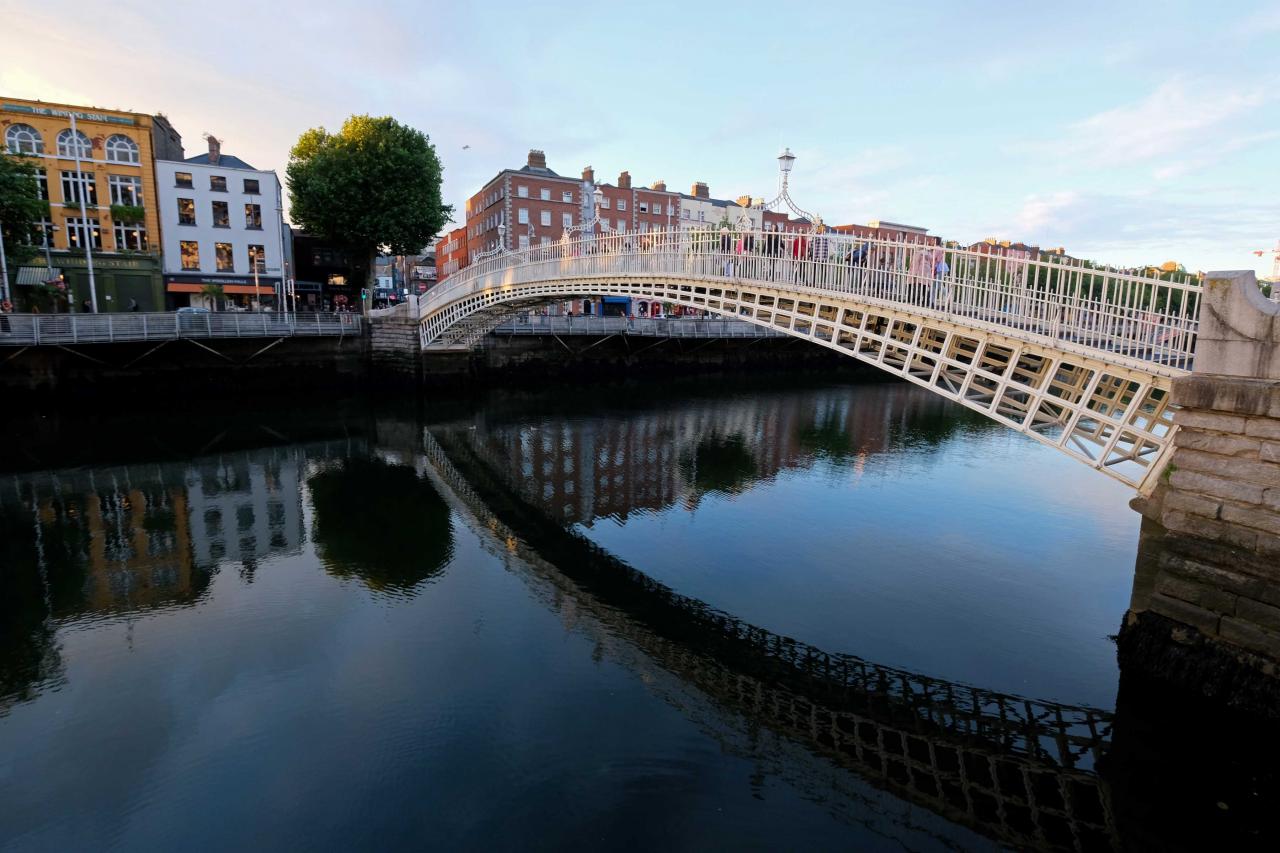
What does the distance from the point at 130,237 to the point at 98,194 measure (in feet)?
7.18

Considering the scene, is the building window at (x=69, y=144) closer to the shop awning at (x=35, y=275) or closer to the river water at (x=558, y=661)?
the shop awning at (x=35, y=275)

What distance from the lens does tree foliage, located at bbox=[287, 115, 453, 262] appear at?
104ft

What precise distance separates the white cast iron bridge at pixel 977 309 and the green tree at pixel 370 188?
1759 centimetres

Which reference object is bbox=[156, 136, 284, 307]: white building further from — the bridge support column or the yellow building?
the bridge support column

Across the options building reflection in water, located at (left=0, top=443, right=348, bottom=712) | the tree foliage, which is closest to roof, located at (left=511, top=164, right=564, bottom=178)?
the tree foliage

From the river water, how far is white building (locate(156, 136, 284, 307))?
22.0 meters

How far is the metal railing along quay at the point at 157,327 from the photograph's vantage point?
69.8ft

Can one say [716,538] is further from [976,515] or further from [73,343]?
[73,343]

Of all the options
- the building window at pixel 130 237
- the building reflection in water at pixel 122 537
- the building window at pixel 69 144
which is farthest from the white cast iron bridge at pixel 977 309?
the building window at pixel 69 144

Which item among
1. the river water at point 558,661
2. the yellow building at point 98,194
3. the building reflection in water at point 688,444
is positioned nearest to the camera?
the river water at point 558,661

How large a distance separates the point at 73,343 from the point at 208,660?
20.1 m

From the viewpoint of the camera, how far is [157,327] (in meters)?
23.6

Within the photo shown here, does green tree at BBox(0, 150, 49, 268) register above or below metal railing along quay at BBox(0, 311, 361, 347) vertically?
above

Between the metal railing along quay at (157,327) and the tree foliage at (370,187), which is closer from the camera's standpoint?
the metal railing along quay at (157,327)
